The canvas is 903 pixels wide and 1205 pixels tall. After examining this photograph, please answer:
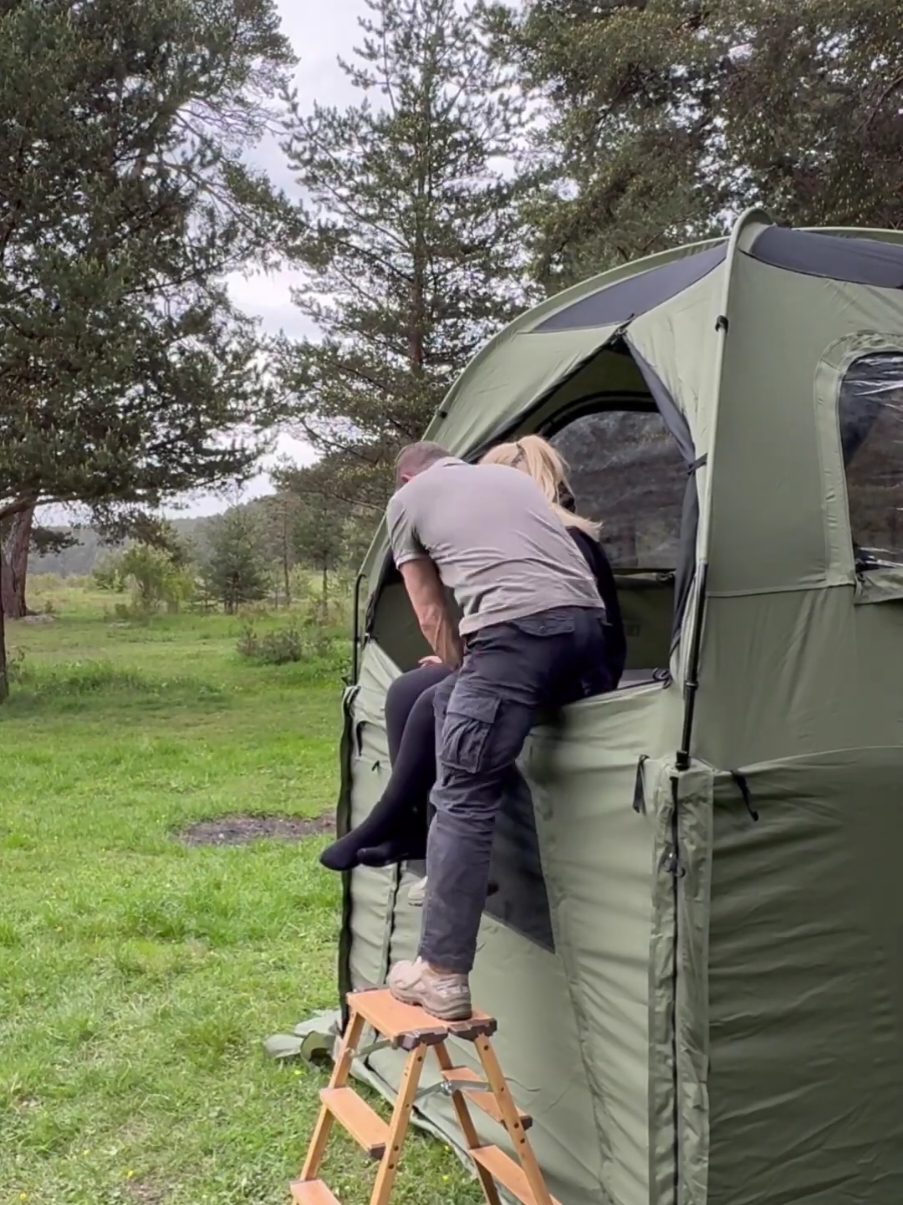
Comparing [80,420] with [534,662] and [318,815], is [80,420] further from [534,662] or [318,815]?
[534,662]

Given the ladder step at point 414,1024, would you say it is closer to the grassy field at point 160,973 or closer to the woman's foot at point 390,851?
the woman's foot at point 390,851

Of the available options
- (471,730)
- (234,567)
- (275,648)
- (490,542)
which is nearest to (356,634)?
(490,542)

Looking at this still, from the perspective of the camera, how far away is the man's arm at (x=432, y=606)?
9.51 feet

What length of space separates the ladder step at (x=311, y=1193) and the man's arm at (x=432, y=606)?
137cm

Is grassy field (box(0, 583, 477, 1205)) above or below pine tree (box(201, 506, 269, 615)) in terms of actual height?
below

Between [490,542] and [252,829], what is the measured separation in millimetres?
4636

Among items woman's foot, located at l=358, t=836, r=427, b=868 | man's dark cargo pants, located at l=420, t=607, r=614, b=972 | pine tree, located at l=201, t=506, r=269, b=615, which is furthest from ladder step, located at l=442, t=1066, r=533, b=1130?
pine tree, located at l=201, t=506, r=269, b=615

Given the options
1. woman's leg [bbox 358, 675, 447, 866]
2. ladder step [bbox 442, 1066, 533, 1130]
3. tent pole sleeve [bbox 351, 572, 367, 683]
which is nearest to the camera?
ladder step [bbox 442, 1066, 533, 1130]

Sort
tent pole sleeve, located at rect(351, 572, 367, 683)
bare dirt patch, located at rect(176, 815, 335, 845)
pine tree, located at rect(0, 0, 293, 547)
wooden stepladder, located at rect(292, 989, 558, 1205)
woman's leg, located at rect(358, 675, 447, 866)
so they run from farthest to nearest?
1. pine tree, located at rect(0, 0, 293, 547)
2. bare dirt patch, located at rect(176, 815, 335, 845)
3. tent pole sleeve, located at rect(351, 572, 367, 683)
4. woman's leg, located at rect(358, 675, 447, 866)
5. wooden stepladder, located at rect(292, 989, 558, 1205)

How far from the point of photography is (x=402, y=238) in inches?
559

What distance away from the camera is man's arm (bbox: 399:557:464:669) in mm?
2898

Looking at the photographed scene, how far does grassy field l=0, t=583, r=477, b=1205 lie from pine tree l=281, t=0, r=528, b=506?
18.6ft

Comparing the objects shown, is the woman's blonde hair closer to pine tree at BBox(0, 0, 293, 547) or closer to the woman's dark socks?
the woman's dark socks

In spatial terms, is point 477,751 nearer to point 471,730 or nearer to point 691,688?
point 471,730
